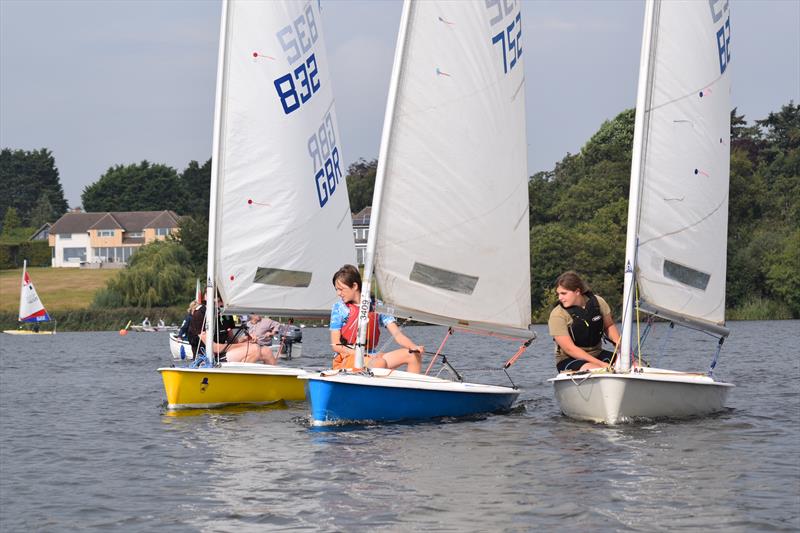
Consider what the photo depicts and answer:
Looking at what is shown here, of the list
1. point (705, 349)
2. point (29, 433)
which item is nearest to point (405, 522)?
point (29, 433)

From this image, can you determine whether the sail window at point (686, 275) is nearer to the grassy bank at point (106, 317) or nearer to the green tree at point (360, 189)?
the grassy bank at point (106, 317)

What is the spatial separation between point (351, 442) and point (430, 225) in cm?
299

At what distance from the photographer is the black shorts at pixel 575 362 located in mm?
15398

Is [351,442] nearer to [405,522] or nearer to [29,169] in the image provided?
[405,522]

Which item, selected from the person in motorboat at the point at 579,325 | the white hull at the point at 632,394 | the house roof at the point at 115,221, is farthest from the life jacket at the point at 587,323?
the house roof at the point at 115,221

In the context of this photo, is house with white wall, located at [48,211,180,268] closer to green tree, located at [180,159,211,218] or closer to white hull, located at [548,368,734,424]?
green tree, located at [180,159,211,218]

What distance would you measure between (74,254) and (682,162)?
423ft

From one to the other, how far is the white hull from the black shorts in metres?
0.23

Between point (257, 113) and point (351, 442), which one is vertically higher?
point (257, 113)

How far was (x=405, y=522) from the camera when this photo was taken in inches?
397

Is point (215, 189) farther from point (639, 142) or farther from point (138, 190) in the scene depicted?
point (138, 190)

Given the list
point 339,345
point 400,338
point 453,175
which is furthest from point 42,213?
point 400,338

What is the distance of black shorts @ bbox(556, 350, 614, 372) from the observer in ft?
50.5

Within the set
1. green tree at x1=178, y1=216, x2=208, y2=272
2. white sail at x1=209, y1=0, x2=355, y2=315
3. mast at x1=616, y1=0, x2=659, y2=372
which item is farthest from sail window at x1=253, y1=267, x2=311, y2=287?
green tree at x1=178, y1=216, x2=208, y2=272
